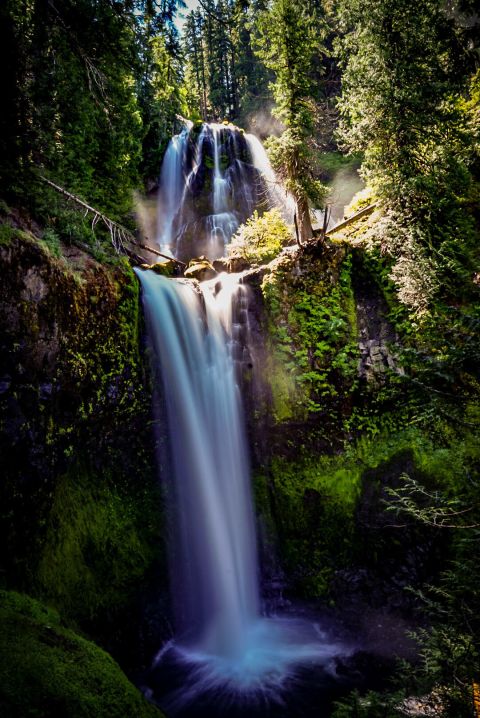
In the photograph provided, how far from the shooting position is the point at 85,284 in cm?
669

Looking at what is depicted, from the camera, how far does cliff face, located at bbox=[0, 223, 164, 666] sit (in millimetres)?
5074

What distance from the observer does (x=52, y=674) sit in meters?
3.00

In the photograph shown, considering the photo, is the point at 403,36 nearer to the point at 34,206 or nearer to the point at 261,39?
the point at 261,39

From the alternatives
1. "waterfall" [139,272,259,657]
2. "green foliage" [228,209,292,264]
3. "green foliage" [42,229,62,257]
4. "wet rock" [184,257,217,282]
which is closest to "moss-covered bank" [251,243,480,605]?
"waterfall" [139,272,259,657]

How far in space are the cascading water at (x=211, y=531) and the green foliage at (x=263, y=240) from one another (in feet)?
4.54

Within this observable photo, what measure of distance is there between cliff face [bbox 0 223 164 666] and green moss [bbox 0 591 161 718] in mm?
1348

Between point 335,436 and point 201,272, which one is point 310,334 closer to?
point 335,436

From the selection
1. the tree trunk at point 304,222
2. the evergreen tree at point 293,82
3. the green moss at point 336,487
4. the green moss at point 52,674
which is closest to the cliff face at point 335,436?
the green moss at point 336,487

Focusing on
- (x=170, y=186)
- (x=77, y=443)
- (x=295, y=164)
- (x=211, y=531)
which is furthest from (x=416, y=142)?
(x=170, y=186)

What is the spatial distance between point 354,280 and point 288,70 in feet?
20.8

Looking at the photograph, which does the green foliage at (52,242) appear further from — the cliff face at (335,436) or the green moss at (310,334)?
the green moss at (310,334)

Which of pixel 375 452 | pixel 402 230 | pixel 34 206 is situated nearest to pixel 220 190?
pixel 402 230

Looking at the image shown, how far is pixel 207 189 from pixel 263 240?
12.5m

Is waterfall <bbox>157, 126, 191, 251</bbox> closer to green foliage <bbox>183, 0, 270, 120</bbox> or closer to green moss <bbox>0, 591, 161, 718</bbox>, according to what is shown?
green foliage <bbox>183, 0, 270, 120</bbox>
